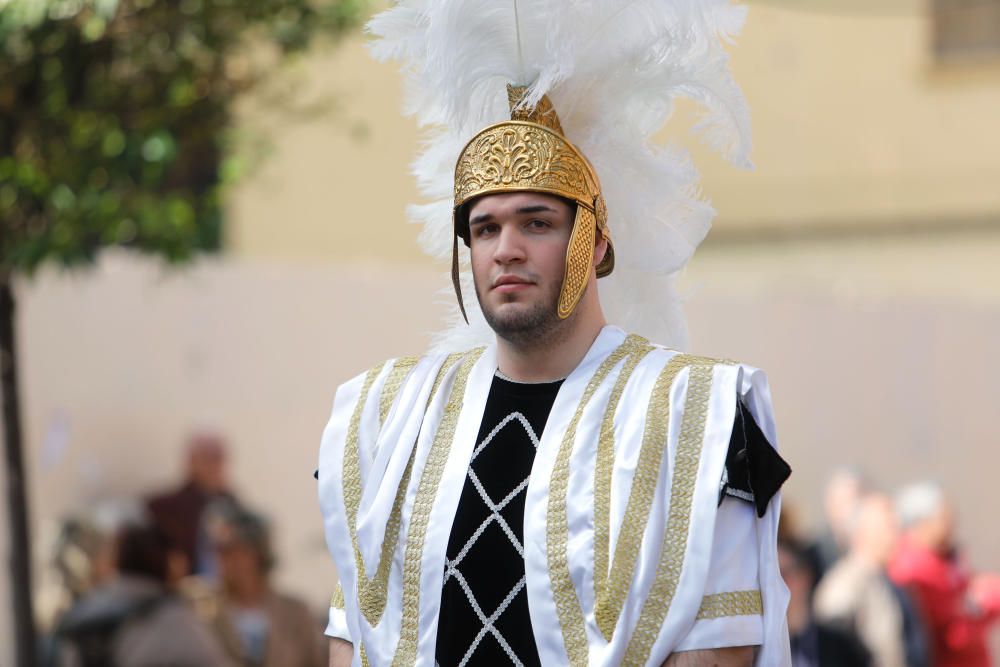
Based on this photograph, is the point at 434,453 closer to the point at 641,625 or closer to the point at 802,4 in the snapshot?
the point at 641,625

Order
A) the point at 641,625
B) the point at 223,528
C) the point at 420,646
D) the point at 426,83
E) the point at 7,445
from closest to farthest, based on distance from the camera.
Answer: the point at 641,625 → the point at 420,646 → the point at 426,83 → the point at 7,445 → the point at 223,528

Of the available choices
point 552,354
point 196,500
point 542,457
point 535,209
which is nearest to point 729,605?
point 542,457

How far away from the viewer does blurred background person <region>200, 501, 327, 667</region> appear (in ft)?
21.4

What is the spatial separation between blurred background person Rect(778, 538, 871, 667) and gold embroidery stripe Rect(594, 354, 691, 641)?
3333 mm

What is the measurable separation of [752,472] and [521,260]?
590 mm

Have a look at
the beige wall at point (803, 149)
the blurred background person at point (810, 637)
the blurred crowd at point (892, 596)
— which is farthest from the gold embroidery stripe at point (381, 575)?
the beige wall at point (803, 149)

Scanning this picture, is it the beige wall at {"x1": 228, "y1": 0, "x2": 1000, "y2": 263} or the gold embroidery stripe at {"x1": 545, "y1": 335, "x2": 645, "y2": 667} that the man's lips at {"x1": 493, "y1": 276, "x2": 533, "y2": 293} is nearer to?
the gold embroidery stripe at {"x1": 545, "y1": 335, "x2": 645, "y2": 667}

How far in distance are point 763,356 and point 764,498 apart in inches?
329

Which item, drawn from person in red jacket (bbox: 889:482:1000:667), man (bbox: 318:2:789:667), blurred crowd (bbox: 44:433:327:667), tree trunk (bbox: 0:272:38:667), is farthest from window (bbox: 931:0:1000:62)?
man (bbox: 318:2:789:667)

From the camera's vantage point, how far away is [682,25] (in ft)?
10.9

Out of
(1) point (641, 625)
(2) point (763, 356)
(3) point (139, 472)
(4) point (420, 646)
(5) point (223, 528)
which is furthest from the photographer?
(2) point (763, 356)

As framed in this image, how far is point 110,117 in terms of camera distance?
5977 millimetres

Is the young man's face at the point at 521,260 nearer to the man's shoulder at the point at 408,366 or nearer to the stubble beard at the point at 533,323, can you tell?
the stubble beard at the point at 533,323

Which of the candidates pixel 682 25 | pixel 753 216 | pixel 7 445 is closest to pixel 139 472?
pixel 7 445
